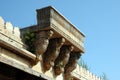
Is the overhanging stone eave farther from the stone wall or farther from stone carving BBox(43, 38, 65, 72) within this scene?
stone carving BBox(43, 38, 65, 72)

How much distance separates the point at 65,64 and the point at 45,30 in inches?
73.7

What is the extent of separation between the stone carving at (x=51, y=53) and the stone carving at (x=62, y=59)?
23.8 inches

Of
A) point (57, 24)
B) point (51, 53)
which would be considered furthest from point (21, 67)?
point (57, 24)

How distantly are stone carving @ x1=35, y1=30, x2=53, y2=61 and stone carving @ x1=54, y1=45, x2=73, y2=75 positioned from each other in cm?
126

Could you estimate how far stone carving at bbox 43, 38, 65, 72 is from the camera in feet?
38.2

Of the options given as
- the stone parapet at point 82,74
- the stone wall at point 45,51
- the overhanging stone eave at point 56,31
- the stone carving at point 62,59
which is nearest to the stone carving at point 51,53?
the stone wall at point 45,51

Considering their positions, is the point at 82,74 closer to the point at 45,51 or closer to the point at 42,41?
the point at 45,51

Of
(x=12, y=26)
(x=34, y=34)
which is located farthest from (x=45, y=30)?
(x=12, y=26)

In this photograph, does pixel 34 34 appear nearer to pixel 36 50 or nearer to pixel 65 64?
pixel 36 50

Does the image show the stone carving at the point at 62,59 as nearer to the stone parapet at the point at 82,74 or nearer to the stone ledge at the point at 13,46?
the stone parapet at the point at 82,74

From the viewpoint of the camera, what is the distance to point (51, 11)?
11.3m

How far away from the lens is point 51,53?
38.4 feet

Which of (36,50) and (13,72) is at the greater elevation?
(36,50)

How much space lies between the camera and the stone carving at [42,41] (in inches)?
441
